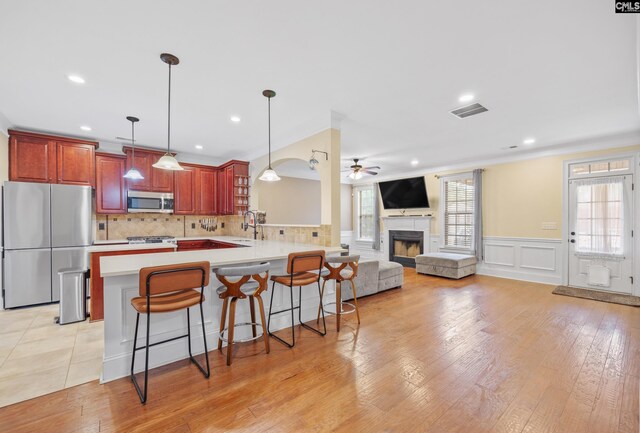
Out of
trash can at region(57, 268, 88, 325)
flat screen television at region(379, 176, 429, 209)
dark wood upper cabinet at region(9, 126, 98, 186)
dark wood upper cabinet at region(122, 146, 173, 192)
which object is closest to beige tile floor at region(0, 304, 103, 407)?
trash can at region(57, 268, 88, 325)

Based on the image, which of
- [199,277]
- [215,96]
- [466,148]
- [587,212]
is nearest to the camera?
[199,277]

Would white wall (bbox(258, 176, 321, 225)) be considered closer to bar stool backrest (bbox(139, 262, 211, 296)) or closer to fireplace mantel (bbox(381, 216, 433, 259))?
fireplace mantel (bbox(381, 216, 433, 259))

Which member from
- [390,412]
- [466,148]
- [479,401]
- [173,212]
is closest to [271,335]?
[390,412]

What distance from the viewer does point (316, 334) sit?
3031 millimetres

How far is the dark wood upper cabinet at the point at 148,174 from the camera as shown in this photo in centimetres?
511

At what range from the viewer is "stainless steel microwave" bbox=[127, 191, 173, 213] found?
5.06 meters

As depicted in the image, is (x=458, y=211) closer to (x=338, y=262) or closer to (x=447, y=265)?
(x=447, y=265)

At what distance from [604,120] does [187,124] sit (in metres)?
5.92

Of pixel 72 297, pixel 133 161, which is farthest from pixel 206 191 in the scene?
pixel 72 297

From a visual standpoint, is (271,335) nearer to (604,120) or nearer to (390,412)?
(390,412)

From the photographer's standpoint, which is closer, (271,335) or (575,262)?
(271,335)

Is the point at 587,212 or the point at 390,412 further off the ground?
the point at 587,212

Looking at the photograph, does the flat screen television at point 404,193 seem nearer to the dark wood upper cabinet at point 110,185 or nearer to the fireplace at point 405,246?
the fireplace at point 405,246

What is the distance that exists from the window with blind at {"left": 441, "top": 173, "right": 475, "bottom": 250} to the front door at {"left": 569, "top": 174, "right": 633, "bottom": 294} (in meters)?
1.81
